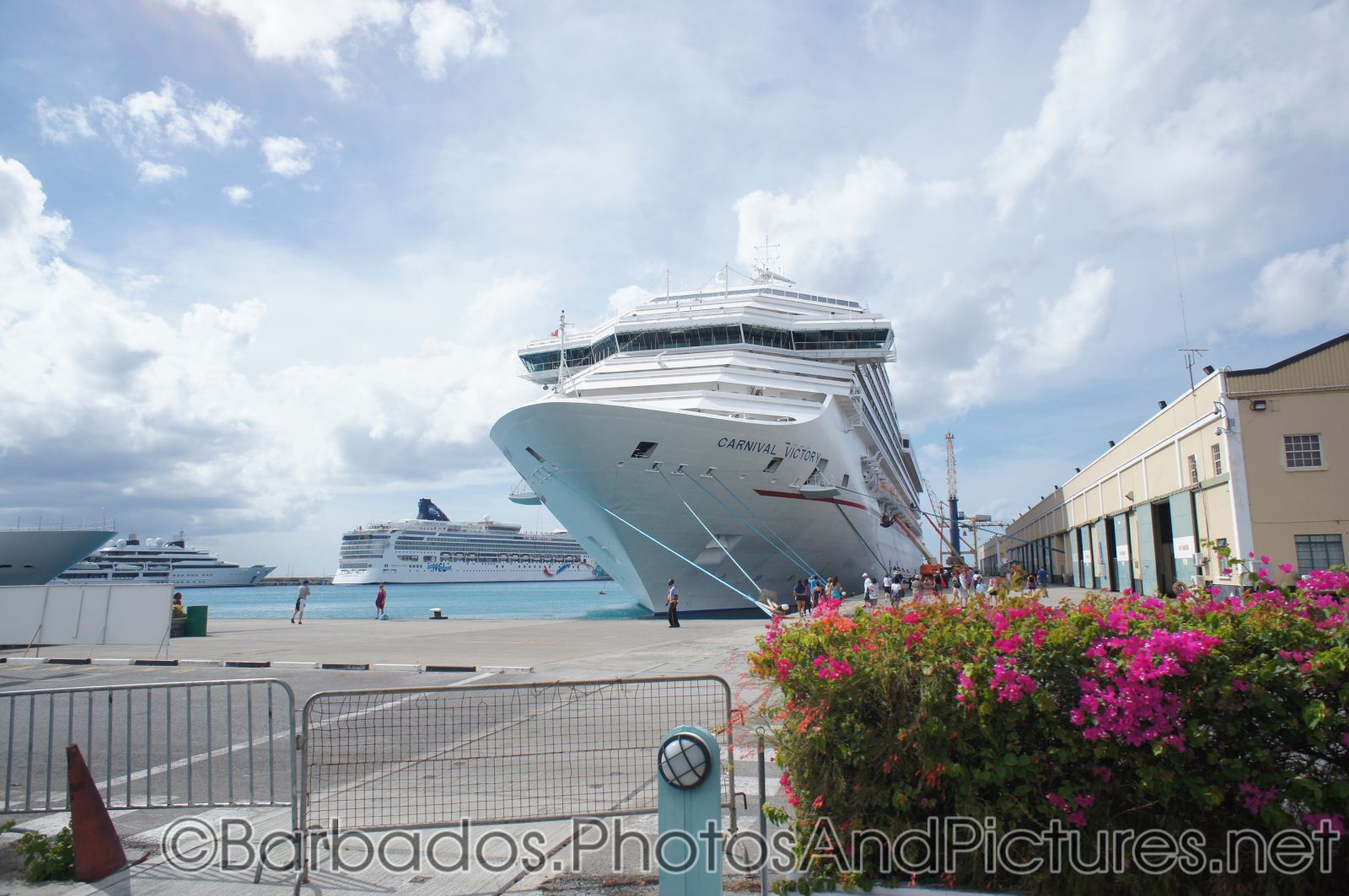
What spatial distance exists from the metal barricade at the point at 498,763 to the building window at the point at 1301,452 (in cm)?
1620

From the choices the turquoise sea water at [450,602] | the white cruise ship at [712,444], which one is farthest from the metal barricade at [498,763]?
the turquoise sea water at [450,602]

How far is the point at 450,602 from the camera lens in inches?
3034

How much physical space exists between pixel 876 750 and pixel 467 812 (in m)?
2.56

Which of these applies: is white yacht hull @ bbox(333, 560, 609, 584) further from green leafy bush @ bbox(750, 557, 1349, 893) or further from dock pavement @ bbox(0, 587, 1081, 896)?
green leafy bush @ bbox(750, 557, 1349, 893)

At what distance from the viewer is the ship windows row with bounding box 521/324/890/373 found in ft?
97.7

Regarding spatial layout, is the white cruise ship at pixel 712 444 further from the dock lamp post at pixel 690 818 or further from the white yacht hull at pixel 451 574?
the white yacht hull at pixel 451 574

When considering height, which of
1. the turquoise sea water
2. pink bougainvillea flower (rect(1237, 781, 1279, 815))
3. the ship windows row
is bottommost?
the turquoise sea water

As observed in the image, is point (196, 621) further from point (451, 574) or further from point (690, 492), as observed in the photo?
point (451, 574)

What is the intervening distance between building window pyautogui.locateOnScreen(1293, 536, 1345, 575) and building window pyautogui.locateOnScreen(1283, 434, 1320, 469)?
5.15 feet

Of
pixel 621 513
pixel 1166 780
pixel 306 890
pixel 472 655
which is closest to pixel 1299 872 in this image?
pixel 1166 780

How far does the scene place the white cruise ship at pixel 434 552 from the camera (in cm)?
10662

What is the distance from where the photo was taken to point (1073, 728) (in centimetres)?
353

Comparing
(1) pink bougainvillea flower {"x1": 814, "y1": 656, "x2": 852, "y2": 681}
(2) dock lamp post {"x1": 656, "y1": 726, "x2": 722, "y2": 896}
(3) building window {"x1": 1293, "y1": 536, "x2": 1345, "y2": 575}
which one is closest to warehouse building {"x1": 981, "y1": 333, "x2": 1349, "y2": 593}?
(3) building window {"x1": 1293, "y1": 536, "x2": 1345, "y2": 575}

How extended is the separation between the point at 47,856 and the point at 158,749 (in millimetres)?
3151
